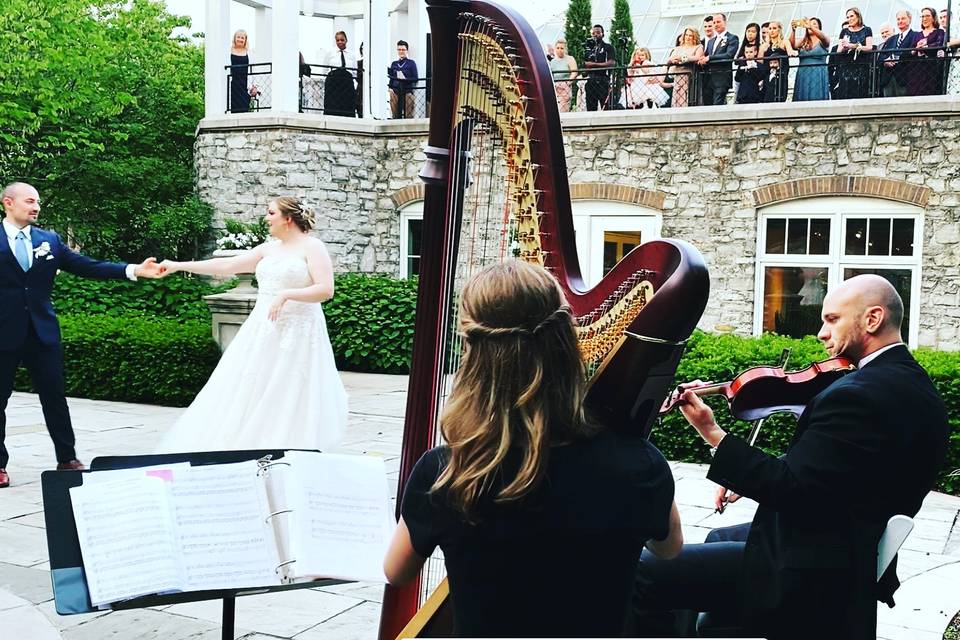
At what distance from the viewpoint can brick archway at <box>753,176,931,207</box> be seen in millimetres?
12680

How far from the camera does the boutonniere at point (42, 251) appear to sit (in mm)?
6744

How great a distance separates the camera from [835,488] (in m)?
2.76

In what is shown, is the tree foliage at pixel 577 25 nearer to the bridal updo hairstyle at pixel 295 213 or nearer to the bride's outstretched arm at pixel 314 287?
the bridal updo hairstyle at pixel 295 213

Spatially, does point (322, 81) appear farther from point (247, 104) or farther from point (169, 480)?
point (169, 480)

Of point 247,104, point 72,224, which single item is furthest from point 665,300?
point 72,224

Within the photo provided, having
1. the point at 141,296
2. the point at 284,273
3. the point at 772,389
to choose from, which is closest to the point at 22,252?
the point at 284,273

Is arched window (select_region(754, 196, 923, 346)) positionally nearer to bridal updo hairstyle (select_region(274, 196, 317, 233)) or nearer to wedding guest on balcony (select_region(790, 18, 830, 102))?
wedding guest on balcony (select_region(790, 18, 830, 102))

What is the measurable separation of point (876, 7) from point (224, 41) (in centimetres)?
1149

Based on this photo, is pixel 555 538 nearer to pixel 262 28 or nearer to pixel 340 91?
pixel 340 91

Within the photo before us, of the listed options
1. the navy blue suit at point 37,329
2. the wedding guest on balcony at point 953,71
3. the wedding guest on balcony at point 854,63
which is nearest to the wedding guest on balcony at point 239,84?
the wedding guest on balcony at point 854,63

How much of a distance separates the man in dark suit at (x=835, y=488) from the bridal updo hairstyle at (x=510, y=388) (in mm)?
886

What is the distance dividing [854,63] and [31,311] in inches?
426

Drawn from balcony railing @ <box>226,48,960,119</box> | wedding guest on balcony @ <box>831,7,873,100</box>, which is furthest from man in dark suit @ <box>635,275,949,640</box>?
wedding guest on balcony @ <box>831,7,873,100</box>

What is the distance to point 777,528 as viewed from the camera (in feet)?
9.49
